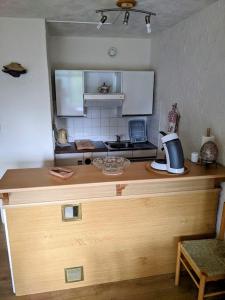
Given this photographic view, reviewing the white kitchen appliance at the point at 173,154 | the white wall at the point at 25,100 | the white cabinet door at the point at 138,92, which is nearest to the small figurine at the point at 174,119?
the white cabinet door at the point at 138,92

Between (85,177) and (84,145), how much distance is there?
156 cm

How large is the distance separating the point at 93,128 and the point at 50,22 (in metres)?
1.53

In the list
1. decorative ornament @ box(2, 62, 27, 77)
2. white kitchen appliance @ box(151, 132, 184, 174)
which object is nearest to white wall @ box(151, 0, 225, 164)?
white kitchen appliance @ box(151, 132, 184, 174)

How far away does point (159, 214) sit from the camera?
1993 millimetres

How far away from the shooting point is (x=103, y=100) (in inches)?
125

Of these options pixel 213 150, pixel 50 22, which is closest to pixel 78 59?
pixel 50 22

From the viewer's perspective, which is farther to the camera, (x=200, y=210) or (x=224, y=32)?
(x=200, y=210)

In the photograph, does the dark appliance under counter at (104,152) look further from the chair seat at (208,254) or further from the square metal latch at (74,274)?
the chair seat at (208,254)

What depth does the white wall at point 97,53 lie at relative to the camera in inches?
129

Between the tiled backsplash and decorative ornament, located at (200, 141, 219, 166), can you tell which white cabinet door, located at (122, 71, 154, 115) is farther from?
decorative ornament, located at (200, 141, 219, 166)

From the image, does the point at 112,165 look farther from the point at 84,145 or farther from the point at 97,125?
the point at 97,125

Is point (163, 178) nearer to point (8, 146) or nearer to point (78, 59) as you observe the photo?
point (8, 146)

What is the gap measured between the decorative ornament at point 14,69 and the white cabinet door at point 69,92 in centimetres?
61

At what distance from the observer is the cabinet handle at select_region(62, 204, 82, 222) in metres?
1.82
